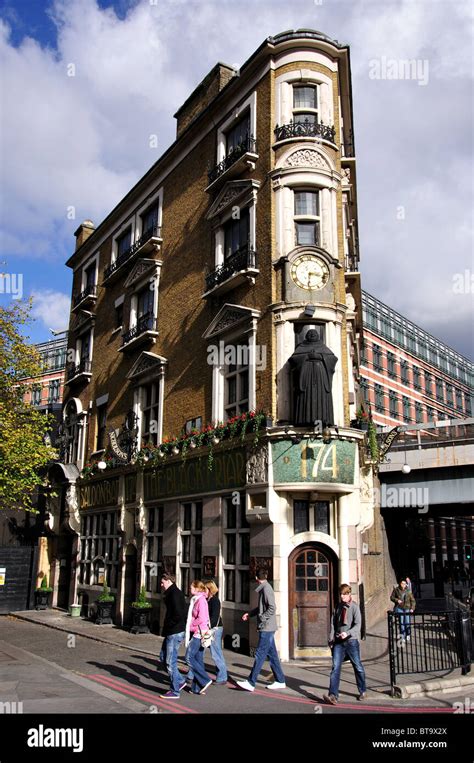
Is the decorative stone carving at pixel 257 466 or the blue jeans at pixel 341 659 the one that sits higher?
the decorative stone carving at pixel 257 466

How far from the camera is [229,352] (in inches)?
725

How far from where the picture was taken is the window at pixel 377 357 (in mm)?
66125

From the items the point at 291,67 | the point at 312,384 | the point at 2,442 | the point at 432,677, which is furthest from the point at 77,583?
the point at 291,67

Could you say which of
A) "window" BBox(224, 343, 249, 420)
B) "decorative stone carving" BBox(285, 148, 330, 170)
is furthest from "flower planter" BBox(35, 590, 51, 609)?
"decorative stone carving" BBox(285, 148, 330, 170)

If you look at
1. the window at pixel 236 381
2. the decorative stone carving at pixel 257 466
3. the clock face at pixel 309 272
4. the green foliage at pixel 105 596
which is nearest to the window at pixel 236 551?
the decorative stone carving at pixel 257 466

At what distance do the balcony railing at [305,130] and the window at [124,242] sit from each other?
1049 cm

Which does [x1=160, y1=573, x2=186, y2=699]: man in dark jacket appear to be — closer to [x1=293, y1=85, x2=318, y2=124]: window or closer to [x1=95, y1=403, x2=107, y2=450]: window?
[x1=293, y1=85, x2=318, y2=124]: window

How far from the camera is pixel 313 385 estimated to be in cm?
1510

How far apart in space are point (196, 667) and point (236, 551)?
6.02 metres

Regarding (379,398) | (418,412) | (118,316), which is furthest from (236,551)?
(418,412)

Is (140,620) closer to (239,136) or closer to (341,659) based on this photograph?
(341,659)

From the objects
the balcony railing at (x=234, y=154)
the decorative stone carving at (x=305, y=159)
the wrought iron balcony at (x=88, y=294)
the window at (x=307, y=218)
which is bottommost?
the window at (x=307, y=218)

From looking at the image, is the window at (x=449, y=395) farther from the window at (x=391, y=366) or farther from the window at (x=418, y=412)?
the window at (x=391, y=366)

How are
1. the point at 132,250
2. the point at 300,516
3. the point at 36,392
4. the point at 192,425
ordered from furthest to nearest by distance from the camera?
the point at 36,392, the point at 132,250, the point at 192,425, the point at 300,516
